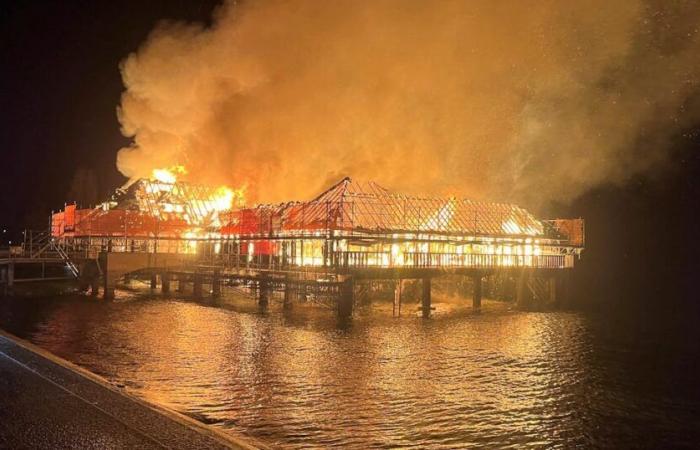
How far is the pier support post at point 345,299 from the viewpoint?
25.9 metres

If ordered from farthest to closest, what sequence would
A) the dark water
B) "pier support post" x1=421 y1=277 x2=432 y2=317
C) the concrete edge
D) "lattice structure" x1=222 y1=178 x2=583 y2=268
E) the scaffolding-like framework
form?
1. the scaffolding-like framework
2. "lattice structure" x1=222 y1=178 x2=583 y2=268
3. "pier support post" x1=421 y1=277 x2=432 y2=317
4. the dark water
5. the concrete edge

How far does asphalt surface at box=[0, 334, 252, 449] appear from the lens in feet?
A: 24.7

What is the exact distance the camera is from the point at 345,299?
26016mm

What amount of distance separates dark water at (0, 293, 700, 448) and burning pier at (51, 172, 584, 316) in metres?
2.39

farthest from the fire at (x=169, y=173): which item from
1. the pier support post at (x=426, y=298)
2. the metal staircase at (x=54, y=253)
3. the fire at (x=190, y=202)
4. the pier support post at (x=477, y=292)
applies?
the pier support post at (x=426, y=298)

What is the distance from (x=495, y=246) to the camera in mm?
36156

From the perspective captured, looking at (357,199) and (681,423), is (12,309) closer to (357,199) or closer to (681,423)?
(357,199)

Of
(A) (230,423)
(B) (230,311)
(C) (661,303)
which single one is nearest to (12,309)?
(B) (230,311)

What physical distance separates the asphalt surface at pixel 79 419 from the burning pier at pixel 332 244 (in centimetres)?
1612

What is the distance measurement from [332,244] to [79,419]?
20418 mm

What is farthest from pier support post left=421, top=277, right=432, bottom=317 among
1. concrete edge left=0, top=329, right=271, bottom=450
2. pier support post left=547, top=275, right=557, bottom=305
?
concrete edge left=0, top=329, right=271, bottom=450

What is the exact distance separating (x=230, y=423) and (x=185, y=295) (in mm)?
26575

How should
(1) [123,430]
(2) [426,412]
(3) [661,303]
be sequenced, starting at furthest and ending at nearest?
(3) [661,303] → (2) [426,412] → (1) [123,430]

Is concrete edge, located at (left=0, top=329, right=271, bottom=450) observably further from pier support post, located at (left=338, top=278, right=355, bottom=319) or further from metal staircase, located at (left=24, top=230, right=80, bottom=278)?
metal staircase, located at (left=24, top=230, right=80, bottom=278)
